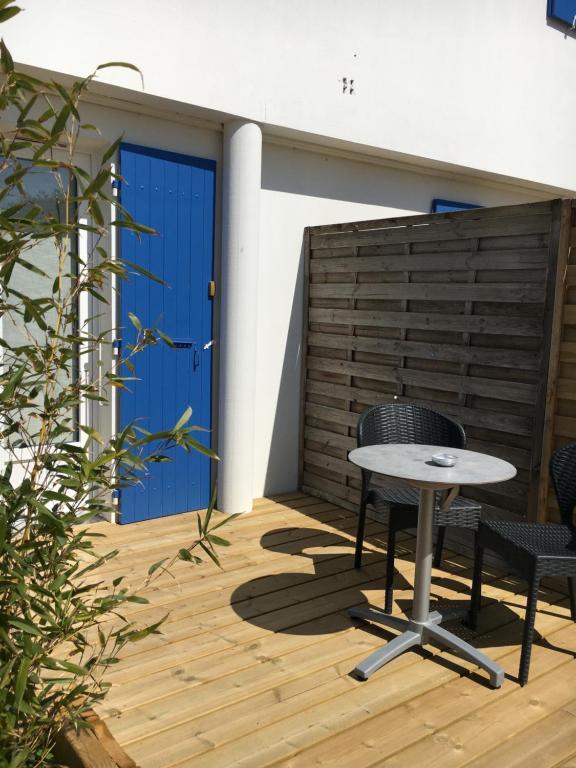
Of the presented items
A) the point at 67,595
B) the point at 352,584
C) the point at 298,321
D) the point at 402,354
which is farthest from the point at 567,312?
the point at 67,595

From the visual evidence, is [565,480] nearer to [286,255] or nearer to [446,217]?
[446,217]

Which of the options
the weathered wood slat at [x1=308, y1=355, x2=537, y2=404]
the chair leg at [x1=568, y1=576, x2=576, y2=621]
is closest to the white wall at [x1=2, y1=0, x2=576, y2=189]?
the weathered wood slat at [x1=308, y1=355, x2=537, y2=404]

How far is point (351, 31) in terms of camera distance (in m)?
4.90

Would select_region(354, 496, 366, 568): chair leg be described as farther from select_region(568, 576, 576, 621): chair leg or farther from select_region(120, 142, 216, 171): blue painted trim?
select_region(120, 142, 216, 171): blue painted trim

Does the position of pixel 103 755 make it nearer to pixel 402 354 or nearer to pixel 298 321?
pixel 402 354

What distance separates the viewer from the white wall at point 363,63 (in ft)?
12.8

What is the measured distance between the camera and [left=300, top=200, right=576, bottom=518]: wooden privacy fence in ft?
12.1

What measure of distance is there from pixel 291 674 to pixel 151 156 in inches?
123

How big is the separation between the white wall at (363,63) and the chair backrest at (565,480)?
9.11ft

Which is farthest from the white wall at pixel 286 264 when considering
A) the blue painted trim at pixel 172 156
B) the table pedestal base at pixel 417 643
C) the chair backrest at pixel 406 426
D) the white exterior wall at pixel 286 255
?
the table pedestal base at pixel 417 643

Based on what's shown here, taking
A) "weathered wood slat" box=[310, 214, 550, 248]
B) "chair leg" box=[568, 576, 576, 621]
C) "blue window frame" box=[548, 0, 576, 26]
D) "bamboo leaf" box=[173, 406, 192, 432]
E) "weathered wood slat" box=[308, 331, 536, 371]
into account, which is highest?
"blue window frame" box=[548, 0, 576, 26]

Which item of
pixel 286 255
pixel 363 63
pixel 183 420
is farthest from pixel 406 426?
pixel 363 63

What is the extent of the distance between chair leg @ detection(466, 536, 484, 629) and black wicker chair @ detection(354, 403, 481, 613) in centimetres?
24

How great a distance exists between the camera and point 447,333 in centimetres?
425
